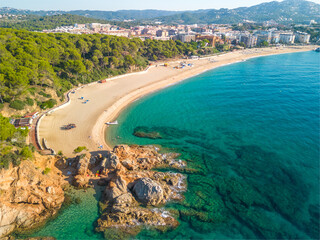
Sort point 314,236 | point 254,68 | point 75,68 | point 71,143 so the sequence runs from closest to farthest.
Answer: point 314,236, point 71,143, point 75,68, point 254,68

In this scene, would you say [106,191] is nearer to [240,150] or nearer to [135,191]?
[135,191]

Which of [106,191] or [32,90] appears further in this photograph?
[32,90]

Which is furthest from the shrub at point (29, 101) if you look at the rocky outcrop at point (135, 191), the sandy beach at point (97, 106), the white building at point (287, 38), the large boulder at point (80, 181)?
the white building at point (287, 38)

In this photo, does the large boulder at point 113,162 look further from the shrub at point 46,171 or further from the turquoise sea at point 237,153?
the shrub at point 46,171

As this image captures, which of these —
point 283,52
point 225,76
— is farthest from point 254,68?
point 283,52

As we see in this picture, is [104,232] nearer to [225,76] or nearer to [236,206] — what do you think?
[236,206]

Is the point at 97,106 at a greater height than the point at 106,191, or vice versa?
the point at 97,106

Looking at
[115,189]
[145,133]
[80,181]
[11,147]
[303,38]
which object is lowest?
[145,133]

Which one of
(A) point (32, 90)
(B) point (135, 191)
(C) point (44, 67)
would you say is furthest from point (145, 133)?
(C) point (44, 67)
